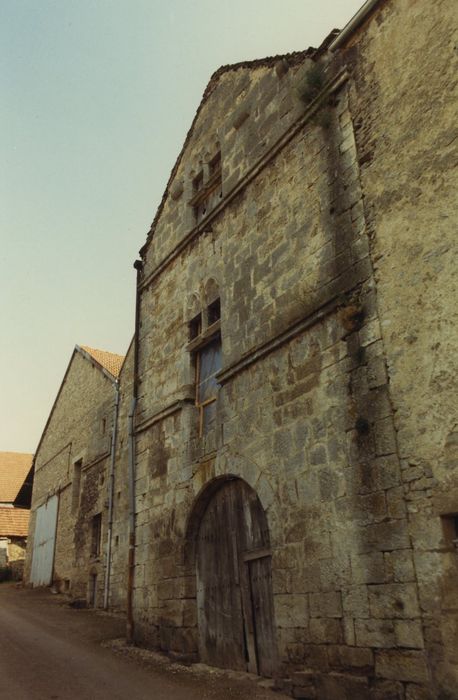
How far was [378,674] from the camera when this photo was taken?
417 centimetres

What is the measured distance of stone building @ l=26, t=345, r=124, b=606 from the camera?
12.1 metres

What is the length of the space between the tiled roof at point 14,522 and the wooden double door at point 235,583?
16383mm

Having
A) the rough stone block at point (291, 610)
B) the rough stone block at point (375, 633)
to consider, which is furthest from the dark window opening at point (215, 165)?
the rough stone block at point (375, 633)

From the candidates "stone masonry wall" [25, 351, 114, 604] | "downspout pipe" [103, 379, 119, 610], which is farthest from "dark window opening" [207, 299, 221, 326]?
"stone masonry wall" [25, 351, 114, 604]

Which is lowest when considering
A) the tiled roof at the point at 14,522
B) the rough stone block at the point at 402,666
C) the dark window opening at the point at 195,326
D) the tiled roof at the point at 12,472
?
the rough stone block at the point at 402,666

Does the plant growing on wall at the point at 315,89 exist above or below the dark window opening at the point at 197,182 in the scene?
below

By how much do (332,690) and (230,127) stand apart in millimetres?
7095

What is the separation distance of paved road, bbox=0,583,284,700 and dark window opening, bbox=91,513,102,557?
9.25ft

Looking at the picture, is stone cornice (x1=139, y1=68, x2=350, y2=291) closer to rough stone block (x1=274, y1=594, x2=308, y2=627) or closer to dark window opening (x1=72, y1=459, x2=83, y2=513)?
rough stone block (x1=274, y1=594, x2=308, y2=627)

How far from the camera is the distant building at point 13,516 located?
20391 mm

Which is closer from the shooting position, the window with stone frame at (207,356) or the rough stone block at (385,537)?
the rough stone block at (385,537)

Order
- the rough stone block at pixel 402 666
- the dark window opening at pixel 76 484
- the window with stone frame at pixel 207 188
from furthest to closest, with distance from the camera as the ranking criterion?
the dark window opening at pixel 76 484 → the window with stone frame at pixel 207 188 → the rough stone block at pixel 402 666

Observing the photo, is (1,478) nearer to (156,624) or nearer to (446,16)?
(156,624)

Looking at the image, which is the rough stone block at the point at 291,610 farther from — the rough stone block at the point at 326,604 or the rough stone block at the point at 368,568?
the rough stone block at the point at 368,568
